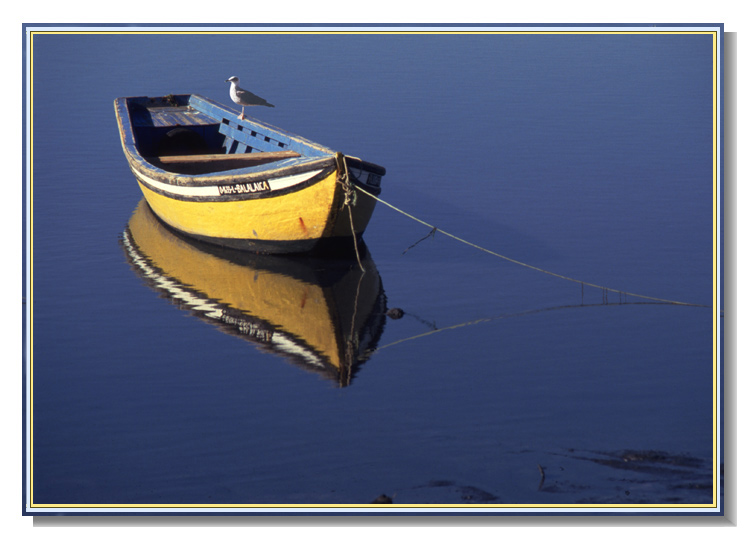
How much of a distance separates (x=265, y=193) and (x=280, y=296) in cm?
142

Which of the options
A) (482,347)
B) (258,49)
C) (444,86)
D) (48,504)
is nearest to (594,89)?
(444,86)

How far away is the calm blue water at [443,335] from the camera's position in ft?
22.6

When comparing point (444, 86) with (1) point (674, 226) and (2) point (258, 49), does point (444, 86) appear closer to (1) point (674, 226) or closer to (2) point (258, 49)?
(2) point (258, 49)

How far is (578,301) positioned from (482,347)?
173 centimetres

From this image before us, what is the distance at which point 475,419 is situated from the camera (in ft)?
25.1

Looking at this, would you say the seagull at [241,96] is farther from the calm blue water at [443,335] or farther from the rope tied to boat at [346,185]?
the rope tied to boat at [346,185]

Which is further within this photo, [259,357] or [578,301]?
[578,301]

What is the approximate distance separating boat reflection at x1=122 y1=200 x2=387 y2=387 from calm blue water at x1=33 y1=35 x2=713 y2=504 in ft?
0.60

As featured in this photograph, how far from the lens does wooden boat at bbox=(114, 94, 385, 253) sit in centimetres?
1098

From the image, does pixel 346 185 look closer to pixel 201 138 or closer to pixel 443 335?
pixel 443 335

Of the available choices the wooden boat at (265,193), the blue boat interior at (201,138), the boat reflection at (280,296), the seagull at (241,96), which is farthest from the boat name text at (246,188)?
the seagull at (241,96)

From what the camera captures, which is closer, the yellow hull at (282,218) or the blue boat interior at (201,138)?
the yellow hull at (282,218)

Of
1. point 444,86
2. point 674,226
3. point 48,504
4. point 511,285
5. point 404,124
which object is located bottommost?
point 48,504

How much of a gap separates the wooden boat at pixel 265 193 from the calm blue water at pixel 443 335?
766mm
